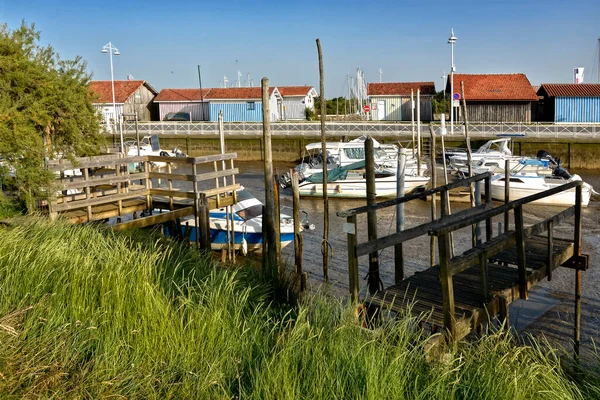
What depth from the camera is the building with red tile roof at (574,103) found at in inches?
1671

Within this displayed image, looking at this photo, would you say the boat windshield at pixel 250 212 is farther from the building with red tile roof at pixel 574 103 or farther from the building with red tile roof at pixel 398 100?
the building with red tile roof at pixel 398 100

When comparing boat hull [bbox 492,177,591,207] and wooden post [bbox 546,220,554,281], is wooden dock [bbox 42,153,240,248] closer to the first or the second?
wooden post [bbox 546,220,554,281]

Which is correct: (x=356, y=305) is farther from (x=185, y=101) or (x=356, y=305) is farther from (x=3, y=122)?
(x=185, y=101)

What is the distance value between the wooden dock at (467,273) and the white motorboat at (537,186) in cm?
1382

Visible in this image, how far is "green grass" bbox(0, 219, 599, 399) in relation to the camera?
4.72 metres

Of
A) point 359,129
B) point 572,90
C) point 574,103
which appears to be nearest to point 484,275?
point 359,129

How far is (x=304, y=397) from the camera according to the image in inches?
181

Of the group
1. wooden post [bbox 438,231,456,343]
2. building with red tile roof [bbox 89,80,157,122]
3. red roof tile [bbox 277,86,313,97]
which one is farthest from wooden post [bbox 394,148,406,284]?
red roof tile [bbox 277,86,313,97]

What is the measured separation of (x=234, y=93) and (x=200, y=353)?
4756cm

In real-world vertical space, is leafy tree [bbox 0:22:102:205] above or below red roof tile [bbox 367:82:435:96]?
below

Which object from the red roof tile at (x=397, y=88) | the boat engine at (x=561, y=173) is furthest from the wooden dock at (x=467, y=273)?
the red roof tile at (x=397, y=88)

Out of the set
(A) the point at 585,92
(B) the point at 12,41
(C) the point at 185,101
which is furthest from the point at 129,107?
(B) the point at 12,41

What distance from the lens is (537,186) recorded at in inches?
923

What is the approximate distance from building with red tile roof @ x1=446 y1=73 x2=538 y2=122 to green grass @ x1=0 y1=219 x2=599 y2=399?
39.6 meters
